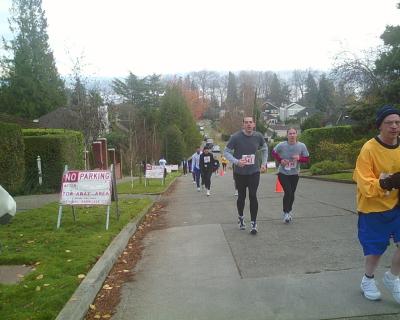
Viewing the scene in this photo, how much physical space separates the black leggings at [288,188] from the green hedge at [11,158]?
10.7 meters

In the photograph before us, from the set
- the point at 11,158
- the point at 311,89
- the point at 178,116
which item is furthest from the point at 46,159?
the point at 311,89

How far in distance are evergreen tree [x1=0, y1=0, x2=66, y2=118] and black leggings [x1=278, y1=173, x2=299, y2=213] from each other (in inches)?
1954

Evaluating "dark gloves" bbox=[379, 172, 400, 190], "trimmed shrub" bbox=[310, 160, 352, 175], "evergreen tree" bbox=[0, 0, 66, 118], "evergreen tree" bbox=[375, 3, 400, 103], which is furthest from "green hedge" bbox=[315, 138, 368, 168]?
"evergreen tree" bbox=[0, 0, 66, 118]

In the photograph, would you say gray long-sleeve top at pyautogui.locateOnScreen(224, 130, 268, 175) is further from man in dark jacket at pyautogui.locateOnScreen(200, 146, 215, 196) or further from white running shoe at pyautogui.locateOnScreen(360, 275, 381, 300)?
man in dark jacket at pyautogui.locateOnScreen(200, 146, 215, 196)

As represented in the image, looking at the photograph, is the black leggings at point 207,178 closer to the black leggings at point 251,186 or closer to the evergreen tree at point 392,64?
the evergreen tree at point 392,64

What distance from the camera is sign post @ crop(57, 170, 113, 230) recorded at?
29.3ft

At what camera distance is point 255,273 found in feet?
18.8

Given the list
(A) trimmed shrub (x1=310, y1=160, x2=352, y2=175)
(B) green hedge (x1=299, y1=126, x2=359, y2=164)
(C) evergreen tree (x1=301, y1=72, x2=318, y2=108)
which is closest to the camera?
(A) trimmed shrub (x1=310, y1=160, x2=352, y2=175)

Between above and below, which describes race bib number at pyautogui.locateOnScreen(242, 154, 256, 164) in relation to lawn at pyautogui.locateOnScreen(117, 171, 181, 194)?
above

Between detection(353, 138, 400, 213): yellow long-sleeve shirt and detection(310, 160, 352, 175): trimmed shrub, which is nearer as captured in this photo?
detection(353, 138, 400, 213): yellow long-sleeve shirt

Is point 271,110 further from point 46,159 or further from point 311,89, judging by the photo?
point 46,159

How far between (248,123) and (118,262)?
324 centimetres

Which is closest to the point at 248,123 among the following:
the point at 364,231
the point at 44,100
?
the point at 364,231

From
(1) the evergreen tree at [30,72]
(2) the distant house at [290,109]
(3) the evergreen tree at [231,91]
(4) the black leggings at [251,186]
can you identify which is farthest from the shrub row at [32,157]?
(2) the distant house at [290,109]
